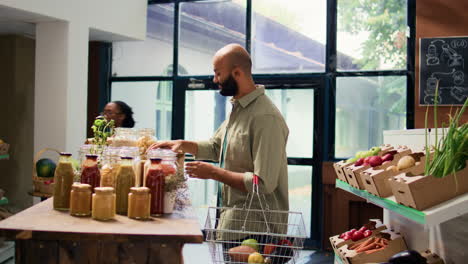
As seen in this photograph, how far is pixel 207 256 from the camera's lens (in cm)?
548

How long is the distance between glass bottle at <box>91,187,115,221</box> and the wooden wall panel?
416 centimetres

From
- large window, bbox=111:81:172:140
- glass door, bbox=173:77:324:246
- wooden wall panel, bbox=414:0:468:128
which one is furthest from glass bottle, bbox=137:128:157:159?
large window, bbox=111:81:172:140

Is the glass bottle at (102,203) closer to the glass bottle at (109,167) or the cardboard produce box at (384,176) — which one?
the glass bottle at (109,167)

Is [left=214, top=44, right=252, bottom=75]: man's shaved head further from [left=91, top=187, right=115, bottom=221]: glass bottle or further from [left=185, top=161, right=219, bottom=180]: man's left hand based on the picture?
[left=91, top=187, right=115, bottom=221]: glass bottle

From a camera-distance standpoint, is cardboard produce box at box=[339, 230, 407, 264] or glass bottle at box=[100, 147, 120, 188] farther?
cardboard produce box at box=[339, 230, 407, 264]

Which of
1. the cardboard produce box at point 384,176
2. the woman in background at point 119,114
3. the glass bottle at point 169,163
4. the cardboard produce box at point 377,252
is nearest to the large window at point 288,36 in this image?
the woman in background at point 119,114

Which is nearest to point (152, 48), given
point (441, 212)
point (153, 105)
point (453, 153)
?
point (153, 105)

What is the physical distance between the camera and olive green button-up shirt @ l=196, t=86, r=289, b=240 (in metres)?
2.58

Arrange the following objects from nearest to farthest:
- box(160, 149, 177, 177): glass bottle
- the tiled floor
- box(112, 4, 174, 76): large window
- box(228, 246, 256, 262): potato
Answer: box(228, 246, 256, 262): potato, box(160, 149, 177, 177): glass bottle, the tiled floor, box(112, 4, 174, 76): large window

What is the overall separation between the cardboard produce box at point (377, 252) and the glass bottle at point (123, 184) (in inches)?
44.7

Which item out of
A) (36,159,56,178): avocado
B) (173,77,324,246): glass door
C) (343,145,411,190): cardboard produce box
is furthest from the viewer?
(173,77,324,246): glass door

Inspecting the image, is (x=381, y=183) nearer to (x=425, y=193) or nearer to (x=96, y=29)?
(x=425, y=193)

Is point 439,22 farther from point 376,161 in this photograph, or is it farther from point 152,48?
point 376,161

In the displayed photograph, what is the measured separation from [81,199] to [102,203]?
0.12 m
